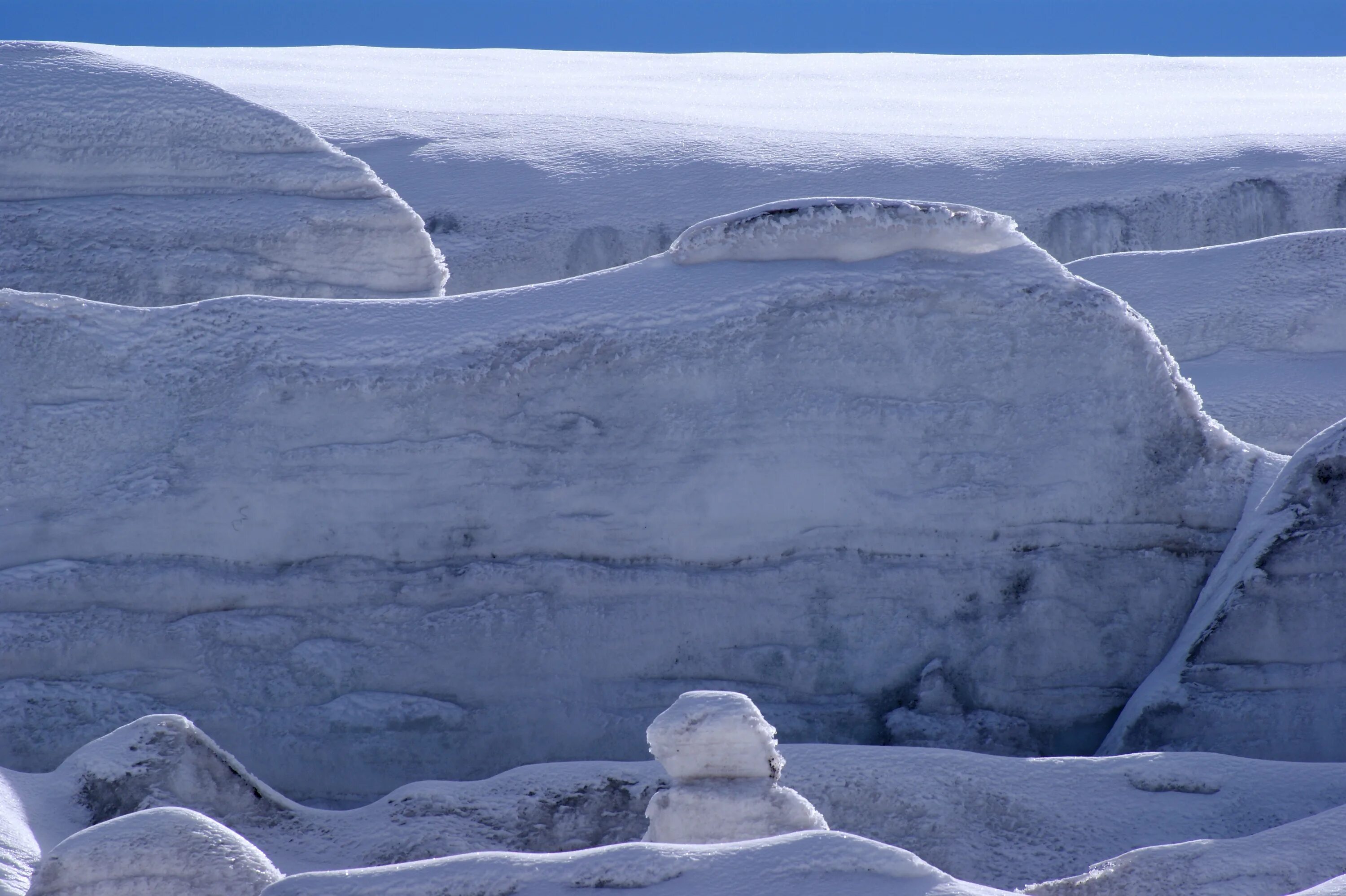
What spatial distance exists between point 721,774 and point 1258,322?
260 cm

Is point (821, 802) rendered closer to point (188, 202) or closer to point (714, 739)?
point (714, 739)

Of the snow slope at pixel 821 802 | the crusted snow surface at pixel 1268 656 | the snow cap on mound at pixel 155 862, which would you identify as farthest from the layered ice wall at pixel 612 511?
the snow cap on mound at pixel 155 862

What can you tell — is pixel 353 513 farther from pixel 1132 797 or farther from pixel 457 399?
pixel 1132 797

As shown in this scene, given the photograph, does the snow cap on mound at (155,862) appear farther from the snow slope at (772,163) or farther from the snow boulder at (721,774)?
the snow slope at (772,163)

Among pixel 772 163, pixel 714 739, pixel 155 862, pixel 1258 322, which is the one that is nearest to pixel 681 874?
pixel 714 739

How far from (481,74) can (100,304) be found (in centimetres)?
472

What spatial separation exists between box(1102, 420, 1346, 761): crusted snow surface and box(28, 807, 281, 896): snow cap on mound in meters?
1.51

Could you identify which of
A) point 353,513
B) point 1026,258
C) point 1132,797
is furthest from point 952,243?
point 353,513

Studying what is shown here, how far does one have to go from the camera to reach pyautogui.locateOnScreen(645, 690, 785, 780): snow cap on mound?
1.66m

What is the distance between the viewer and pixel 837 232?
8.19 ft

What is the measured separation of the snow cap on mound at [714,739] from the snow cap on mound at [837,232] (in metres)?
1.09

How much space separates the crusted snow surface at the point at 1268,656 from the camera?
7.51 feet

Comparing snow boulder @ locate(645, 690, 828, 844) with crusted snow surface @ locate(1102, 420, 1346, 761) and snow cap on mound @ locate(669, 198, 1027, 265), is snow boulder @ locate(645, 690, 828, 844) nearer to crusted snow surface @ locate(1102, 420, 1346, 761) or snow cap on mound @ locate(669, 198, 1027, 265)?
crusted snow surface @ locate(1102, 420, 1346, 761)

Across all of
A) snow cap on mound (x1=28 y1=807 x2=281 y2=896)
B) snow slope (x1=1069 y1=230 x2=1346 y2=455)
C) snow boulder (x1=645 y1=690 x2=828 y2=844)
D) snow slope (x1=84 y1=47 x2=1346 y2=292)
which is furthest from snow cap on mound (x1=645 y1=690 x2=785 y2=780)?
snow slope (x1=84 y1=47 x2=1346 y2=292)
